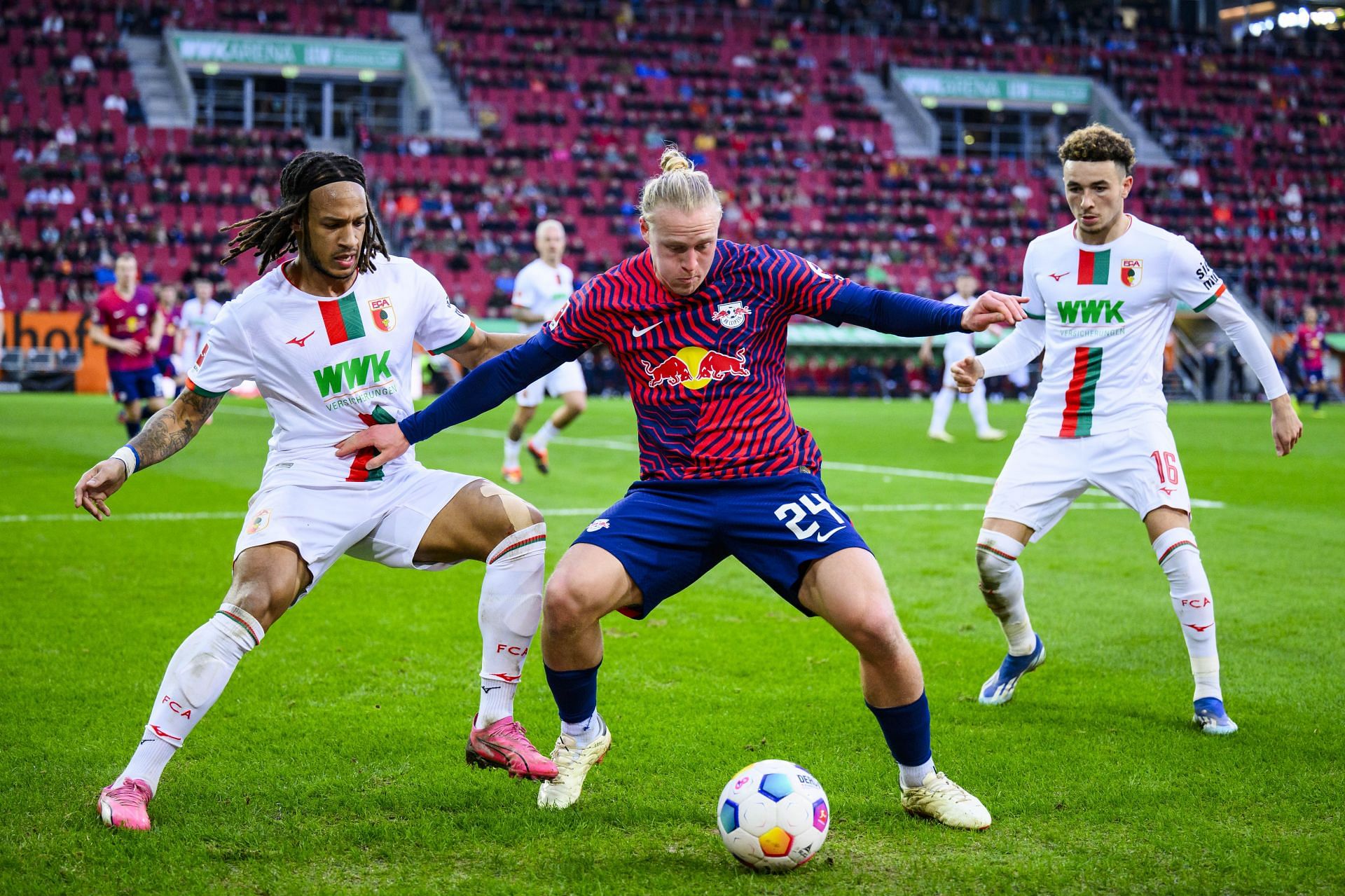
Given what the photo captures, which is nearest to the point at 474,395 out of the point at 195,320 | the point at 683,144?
the point at 195,320

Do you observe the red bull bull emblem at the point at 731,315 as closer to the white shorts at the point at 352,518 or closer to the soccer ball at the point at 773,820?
the white shorts at the point at 352,518

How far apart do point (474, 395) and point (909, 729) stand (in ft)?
5.68

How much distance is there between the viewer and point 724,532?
4027 millimetres

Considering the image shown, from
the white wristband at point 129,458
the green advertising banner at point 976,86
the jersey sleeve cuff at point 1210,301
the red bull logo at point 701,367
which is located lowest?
the white wristband at point 129,458

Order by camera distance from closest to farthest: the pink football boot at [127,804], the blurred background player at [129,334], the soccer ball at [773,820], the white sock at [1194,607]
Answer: the soccer ball at [773,820]
the pink football boot at [127,804]
the white sock at [1194,607]
the blurred background player at [129,334]

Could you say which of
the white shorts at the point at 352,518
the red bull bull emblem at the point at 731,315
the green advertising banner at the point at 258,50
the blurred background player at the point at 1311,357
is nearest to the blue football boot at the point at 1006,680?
the red bull bull emblem at the point at 731,315

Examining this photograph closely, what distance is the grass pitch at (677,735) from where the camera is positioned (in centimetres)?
362

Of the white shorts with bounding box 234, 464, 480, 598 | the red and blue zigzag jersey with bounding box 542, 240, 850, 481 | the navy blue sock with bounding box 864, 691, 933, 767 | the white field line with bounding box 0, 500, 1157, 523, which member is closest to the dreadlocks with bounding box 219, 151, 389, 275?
the white shorts with bounding box 234, 464, 480, 598

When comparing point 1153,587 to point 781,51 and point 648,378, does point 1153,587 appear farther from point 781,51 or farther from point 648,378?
point 781,51

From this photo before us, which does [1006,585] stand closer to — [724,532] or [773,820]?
[724,532]

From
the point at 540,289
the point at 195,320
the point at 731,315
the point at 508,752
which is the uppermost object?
the point at 731,315

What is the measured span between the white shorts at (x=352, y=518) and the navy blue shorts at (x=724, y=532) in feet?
2.30

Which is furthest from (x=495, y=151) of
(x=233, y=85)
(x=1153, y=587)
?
(x=1153, y=587)

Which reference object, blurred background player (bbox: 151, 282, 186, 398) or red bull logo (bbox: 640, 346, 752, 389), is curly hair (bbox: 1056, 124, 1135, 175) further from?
blurred background player (bbox: 151, 282, 186, 398)
